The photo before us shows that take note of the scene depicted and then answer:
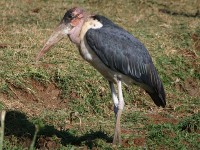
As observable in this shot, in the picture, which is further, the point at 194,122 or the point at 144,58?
the point at 194,122

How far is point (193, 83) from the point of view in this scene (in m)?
7.40

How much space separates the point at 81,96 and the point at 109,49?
141 cm

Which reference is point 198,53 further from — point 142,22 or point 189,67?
point 142,22

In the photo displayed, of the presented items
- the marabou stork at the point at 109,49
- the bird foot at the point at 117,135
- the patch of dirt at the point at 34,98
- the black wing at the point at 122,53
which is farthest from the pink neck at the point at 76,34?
the patch of dirt at the point at 34,98

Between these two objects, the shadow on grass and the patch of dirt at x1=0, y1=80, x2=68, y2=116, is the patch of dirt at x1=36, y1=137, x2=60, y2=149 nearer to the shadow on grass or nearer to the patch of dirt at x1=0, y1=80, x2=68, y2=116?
the shadow on grass

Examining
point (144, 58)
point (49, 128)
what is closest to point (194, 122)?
point (144, 58)

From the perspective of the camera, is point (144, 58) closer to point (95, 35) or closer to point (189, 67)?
point (95, 35)

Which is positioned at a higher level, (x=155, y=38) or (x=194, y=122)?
(x=155, y=38)

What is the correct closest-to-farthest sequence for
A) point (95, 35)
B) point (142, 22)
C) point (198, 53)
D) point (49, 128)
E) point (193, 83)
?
1. point (95, 35)
2. point (49, 128)
3. point (193, 83)
4. point (198, 53)
5. point (142, 22)

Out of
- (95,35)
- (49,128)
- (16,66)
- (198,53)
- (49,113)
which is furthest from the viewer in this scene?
(198,53)

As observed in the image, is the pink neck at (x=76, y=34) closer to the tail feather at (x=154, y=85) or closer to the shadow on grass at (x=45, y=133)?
the tail feather at (x=154, y=85)

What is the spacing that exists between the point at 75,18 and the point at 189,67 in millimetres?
3158

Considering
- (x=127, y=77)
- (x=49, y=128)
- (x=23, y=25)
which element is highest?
(x=23, y=25)

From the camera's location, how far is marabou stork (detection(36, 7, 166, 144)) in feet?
15.8
